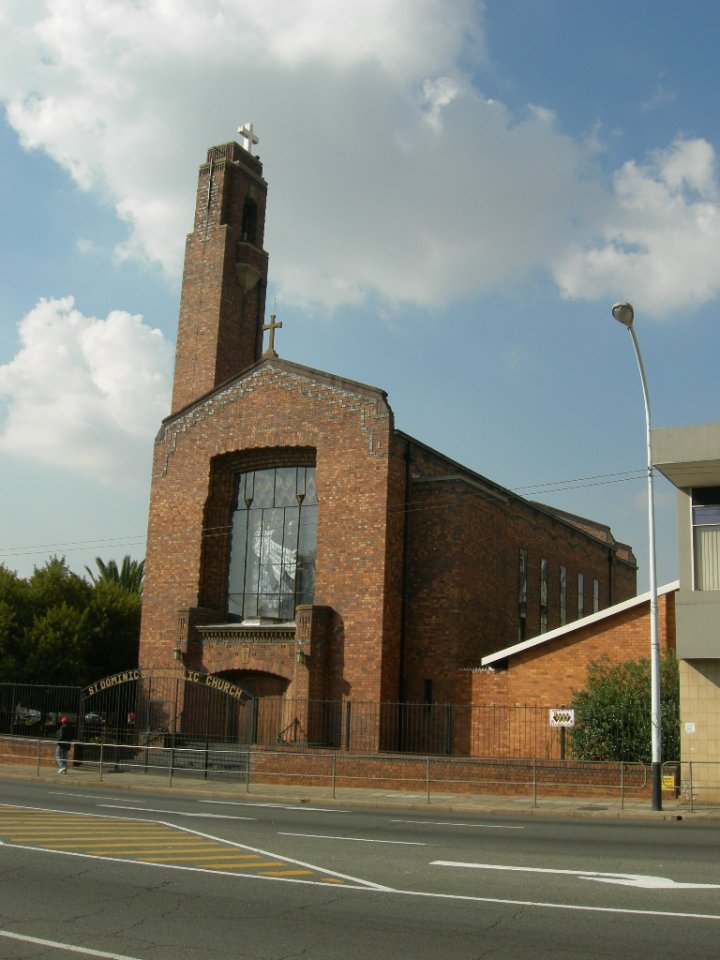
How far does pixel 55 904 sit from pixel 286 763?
16.2 meters

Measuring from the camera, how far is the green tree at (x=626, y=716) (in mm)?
22016

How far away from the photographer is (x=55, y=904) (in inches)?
352

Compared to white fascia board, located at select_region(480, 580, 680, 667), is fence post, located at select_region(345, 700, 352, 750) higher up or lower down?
lower down

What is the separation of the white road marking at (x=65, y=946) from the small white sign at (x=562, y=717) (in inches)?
670

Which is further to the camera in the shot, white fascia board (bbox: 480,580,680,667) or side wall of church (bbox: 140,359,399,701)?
side wall of church (bbox: 140,359,399,701)

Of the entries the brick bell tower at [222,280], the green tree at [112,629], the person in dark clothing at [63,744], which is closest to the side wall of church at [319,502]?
the brick bell tower at [222,280]

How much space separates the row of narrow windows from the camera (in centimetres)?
3369

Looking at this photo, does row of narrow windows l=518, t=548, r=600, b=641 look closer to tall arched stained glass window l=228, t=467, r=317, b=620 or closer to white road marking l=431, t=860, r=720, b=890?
tall arched stained glass window l=228, t=467, r=317, b=620

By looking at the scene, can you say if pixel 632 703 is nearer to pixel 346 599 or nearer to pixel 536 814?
pixel 536 814

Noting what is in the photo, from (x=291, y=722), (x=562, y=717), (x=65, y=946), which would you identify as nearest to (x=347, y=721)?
(x=291, y=722)

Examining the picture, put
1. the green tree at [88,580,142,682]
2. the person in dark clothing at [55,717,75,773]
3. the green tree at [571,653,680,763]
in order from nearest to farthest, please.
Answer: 1. the green tree at [571,653,680,763]
2. the person in dark clothing at [55,717,75,773]
3. the green tree at [88,580,142,682]

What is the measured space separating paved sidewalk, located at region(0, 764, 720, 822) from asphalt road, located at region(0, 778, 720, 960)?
7.67 ft

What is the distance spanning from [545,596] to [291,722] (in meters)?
12.3


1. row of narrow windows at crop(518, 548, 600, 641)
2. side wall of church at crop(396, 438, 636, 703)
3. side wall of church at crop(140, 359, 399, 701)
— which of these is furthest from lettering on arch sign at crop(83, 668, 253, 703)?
row of narrow windows at crop(518, 548, 600, 641)
